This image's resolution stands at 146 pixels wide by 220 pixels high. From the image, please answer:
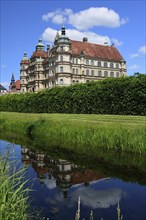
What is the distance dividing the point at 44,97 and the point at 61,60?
4048 centimetres

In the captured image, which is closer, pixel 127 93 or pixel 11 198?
pixel 11 198

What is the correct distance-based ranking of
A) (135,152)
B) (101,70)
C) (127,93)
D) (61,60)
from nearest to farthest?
1. (135,152)
2. (127,93)
3. (61,60)
4. (101,70)

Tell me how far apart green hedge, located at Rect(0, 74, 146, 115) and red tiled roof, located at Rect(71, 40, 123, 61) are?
47.1 metres

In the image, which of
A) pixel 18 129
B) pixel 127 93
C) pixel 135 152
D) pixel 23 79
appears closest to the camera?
pixel 135 152

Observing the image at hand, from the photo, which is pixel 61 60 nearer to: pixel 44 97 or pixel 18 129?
pixel 44 97

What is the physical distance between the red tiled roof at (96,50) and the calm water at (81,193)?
7617 cm

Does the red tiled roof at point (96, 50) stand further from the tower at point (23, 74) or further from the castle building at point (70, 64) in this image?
the tower at point (23, 74)

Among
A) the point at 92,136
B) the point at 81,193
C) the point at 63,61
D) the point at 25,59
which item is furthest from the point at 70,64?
the point at 81,193

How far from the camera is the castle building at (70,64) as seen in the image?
265ft

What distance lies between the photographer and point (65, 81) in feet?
265

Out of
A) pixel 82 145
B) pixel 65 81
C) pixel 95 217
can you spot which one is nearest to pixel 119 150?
pixel 82 145

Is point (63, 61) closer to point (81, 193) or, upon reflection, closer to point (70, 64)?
point (70, 64)

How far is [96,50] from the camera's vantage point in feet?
303

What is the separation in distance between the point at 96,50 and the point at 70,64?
44.8 feet
